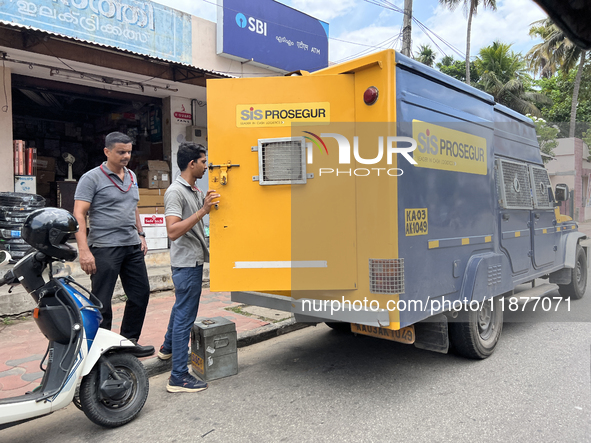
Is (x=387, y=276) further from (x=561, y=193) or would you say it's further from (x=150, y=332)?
(x=561, y=193)

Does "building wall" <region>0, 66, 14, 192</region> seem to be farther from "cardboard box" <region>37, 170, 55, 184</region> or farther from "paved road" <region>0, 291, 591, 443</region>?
"paved road" <region>0, 291, 591, 443</region>

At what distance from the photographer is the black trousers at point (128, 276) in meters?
3.88

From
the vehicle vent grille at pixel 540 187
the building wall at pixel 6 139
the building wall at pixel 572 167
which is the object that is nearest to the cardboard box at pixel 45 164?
the building wall at pixel 6 139

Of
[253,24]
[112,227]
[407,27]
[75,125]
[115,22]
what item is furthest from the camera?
[407,27]

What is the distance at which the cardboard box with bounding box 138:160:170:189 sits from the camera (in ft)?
29.2

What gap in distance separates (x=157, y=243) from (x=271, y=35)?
561cm

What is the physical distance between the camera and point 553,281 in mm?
6707

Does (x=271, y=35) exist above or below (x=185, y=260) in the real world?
above

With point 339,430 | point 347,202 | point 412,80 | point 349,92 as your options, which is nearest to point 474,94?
point 412,80

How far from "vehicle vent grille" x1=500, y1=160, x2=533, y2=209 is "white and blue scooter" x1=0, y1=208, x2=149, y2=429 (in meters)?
4.11

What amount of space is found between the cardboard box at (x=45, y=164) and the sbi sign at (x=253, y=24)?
16.1 feet

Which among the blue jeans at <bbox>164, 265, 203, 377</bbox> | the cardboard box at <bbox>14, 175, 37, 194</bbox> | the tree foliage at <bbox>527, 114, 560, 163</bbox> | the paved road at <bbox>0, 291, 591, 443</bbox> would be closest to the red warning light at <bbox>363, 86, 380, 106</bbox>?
the blue jeans at <bbox>164, 265, 203, 377</bbox>

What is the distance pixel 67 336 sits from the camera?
2.90 m

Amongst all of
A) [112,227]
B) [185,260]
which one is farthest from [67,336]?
[112,227]
